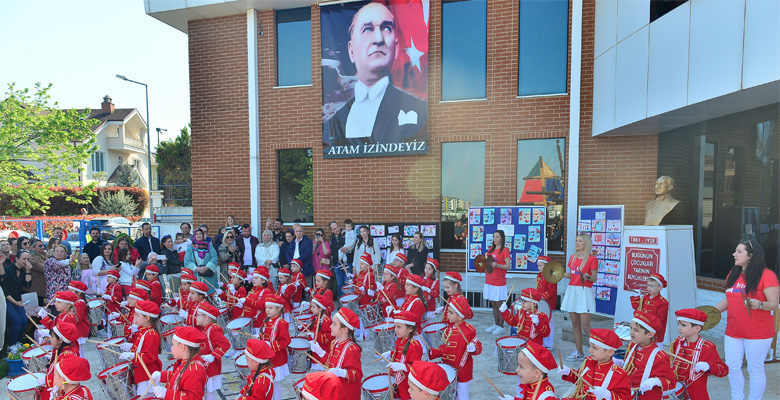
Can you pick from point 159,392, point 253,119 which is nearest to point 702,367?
point 159,392

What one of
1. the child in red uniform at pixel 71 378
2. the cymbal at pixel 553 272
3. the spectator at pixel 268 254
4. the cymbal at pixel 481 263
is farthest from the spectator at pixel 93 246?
the cymbal at pixel 553 272

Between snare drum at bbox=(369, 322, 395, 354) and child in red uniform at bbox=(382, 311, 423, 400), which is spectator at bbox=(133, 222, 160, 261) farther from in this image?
child in red uniform at bbox=(382, 311, 423, 400)

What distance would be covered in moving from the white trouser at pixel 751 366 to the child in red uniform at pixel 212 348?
20.7 feet

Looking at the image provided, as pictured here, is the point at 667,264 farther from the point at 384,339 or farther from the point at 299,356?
the point at 299,356

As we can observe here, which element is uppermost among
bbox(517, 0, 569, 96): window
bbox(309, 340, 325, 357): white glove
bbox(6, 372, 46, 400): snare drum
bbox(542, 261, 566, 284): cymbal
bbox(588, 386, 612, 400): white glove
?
bbox(517, 0, 569, 96): window

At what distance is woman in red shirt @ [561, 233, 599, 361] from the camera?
23.6 ft

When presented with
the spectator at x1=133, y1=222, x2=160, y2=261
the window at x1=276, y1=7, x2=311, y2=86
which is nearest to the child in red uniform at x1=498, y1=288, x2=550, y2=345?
the spectator at x1=133, y1=222, x2=160, y2=261

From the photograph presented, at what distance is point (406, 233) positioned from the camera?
12227mm

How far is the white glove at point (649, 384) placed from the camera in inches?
163

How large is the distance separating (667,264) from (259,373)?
6.95 m

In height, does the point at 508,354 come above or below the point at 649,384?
below

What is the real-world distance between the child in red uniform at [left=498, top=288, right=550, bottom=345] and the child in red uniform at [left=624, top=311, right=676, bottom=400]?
1620 millimetres

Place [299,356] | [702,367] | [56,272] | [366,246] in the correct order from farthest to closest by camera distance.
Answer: [366,246] → [56,272] → [299,356] → [702,367]

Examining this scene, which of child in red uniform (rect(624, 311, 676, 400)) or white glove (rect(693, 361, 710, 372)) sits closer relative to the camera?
child in red uniform (rect(624, 311, 676, 400))
